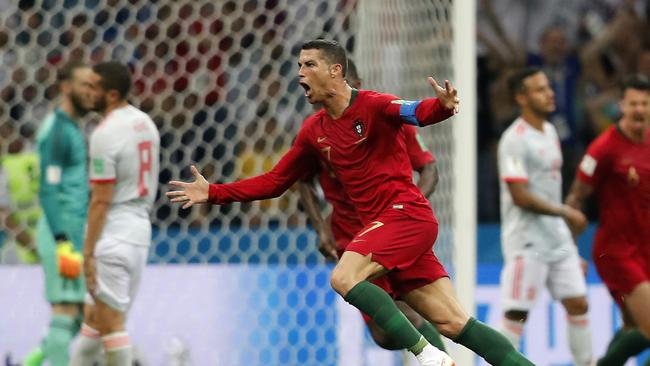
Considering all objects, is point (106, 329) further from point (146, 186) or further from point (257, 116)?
point (257, 116)

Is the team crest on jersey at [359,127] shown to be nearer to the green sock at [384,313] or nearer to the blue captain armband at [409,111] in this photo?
the blue captain armband at [409,111]

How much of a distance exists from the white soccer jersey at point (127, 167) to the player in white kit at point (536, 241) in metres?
2.13

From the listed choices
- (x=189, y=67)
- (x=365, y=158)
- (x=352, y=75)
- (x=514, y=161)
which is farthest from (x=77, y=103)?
(x=514, y=161)

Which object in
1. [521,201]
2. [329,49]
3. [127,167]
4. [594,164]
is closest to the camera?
[329,49]

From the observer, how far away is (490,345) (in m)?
6.01

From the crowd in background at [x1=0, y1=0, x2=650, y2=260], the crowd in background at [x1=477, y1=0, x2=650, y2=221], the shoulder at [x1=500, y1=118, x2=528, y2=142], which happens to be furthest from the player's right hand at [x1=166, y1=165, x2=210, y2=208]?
the crowd in background at [x1=477, y1=0, x2=650, y2=221]

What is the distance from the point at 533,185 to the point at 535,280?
543 mm

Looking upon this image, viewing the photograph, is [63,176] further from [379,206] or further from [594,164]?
[594,164]

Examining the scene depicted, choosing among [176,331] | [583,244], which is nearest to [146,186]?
[176,331]

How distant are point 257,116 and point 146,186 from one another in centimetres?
155

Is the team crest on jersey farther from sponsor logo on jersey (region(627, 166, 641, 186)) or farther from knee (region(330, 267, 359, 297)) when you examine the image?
sponsor logo on jersey (region(627, 166, 641, 186))

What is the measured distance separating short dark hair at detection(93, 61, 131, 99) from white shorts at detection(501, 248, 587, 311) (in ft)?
8.28

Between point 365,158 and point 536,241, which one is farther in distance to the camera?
point 536,241

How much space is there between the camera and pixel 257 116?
8.96m
